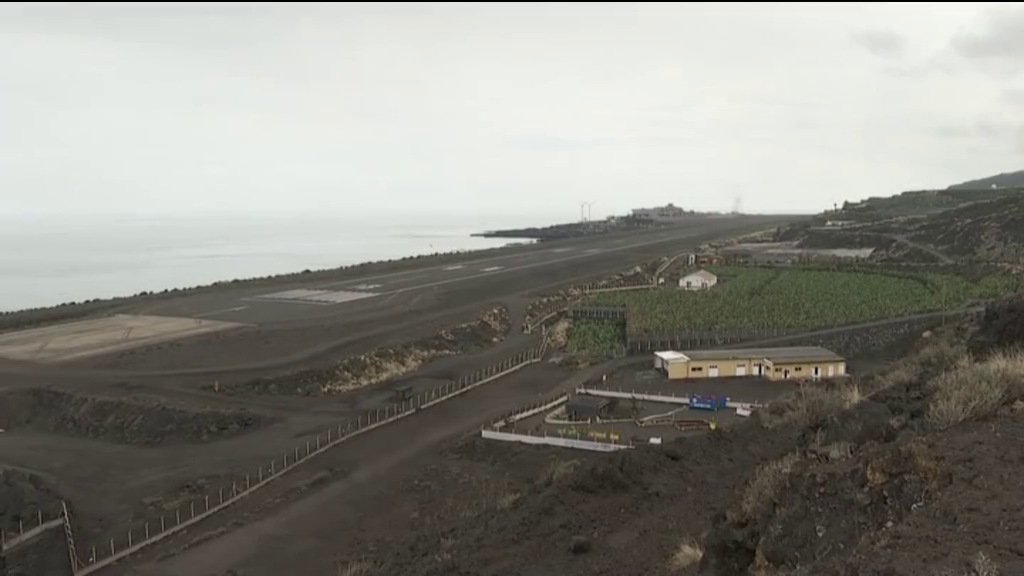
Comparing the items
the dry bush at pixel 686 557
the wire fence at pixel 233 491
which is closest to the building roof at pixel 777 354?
the wire fence at pixel 233 491

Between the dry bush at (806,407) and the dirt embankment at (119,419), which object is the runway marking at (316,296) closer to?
the dirt embankment at (119,419)

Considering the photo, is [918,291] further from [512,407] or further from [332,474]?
[332,474]

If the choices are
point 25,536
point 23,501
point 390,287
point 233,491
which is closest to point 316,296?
point 390,287

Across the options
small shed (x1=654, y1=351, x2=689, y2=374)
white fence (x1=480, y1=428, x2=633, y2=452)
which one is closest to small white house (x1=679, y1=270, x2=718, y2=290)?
small shed (x1=654, y1=351, x2=689, y2=374)

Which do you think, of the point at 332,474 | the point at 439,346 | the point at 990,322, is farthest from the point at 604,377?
the point at 990,322

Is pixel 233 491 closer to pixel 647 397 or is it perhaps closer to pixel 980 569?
pixel 647 397

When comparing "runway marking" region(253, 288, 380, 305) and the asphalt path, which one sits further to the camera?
"runway marking" region(253, 288, 380, 305)

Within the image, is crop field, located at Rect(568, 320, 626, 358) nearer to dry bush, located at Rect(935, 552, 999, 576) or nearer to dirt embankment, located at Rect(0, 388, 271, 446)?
dirt embankment, located at Rect(0, 388, 271, 446)
